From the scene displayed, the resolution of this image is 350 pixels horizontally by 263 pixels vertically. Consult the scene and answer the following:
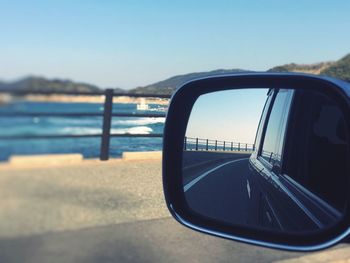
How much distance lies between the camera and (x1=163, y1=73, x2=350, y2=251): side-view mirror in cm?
214

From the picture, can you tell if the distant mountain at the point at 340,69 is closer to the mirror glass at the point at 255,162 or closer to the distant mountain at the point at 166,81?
the distant mountain at the point at 166,81

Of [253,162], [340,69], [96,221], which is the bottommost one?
[96,221]

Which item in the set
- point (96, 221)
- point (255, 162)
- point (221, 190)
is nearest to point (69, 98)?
point (221, 190)

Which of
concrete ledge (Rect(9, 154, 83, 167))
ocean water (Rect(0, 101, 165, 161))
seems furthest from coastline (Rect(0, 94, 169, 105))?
concrete ledge (Rect(9, 154, 83, 167))

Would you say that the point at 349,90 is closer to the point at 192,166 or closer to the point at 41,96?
the point at 192,166

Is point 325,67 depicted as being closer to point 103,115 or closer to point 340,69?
point 340,69

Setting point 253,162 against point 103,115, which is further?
point 253,162

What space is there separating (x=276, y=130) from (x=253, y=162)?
304 mm

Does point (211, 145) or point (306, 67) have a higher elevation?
point (306, 67)

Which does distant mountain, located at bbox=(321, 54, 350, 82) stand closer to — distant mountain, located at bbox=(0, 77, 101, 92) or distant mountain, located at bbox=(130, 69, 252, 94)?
distant mountain, located at bbox=(130, 69, 252, 94)

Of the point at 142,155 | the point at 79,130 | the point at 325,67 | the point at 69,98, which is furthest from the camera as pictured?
the point at 142,155

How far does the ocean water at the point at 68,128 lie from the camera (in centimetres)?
192

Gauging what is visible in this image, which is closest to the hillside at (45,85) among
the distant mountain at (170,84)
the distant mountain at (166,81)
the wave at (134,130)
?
the distant mountain at (166,81)

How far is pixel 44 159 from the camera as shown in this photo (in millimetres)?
2166
